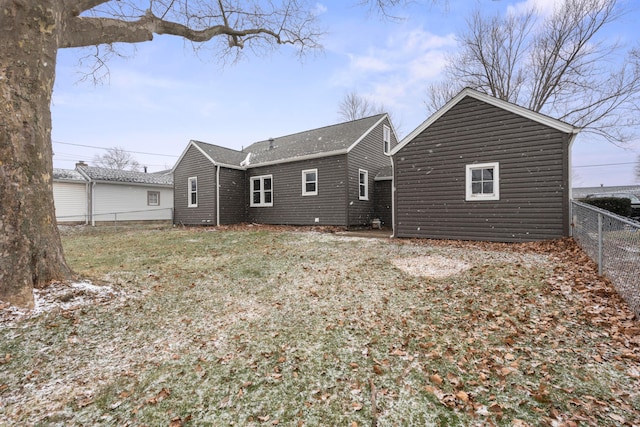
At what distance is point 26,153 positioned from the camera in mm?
3783

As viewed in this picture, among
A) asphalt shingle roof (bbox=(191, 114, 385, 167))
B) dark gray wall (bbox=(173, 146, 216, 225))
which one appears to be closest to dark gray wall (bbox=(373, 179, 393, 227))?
asphalt shingle roof (bbox=(191, 114, 385, 167))

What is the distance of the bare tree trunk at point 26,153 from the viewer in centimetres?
351

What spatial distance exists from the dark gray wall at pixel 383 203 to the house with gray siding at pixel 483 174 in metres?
4.21

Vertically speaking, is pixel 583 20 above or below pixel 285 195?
above

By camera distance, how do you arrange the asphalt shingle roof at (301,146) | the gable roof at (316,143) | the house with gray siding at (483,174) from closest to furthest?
the house with gray siding at (483,174) → the gable roof at (316,143) → the asphalt shingle roof at (301,146)

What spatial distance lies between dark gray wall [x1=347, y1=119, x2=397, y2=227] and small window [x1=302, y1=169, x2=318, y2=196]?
6.33 feet

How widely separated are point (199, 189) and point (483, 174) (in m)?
15.1

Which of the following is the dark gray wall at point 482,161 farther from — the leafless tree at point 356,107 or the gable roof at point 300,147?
the leafless tree at point 356,107

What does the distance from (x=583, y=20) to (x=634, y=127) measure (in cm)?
714

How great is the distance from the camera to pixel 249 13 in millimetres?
9719

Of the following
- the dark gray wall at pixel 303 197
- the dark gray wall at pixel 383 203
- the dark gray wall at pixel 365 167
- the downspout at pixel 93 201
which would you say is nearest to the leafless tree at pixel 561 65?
the dark gray wall at pixel 365 167

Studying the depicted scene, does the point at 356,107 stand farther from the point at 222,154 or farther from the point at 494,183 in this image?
the point at 494,183

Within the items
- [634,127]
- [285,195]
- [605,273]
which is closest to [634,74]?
[634,127]

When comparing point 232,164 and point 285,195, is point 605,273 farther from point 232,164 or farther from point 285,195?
point 232,164
